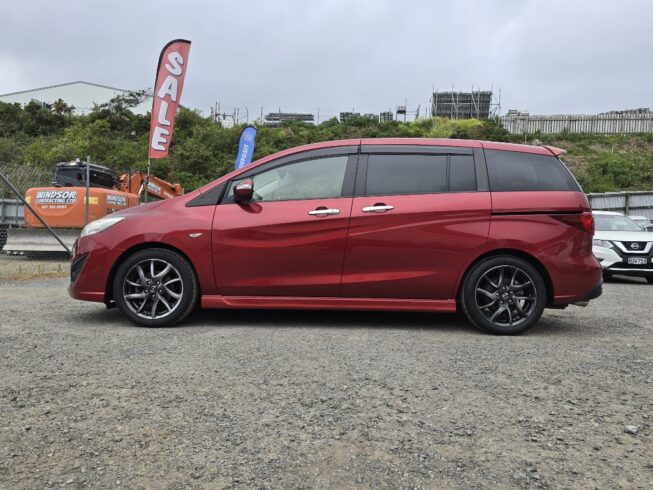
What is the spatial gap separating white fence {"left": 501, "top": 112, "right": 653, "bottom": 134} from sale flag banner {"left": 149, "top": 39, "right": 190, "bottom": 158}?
3165cm

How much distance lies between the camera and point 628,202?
23.8 metres

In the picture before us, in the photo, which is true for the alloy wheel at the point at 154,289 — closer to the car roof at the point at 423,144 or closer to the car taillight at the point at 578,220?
the car roof at the point at 423,144

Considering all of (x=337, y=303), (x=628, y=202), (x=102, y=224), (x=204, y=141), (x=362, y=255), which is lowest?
(x=337, y=303)

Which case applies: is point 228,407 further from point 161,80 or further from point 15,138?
point 15,138

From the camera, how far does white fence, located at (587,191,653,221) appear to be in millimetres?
23000

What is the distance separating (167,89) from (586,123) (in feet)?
117

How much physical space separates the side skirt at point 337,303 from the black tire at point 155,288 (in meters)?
0.21

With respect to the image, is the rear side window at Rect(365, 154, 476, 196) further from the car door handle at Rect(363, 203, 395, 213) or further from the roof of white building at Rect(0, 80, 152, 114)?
the roof of white building at Rect(0, 80, 152, 114)

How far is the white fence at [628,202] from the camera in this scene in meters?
23.0

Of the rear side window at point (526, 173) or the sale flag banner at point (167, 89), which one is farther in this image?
the sale flag banner at point (167, 89)

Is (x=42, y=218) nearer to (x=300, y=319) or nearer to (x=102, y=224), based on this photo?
(x=102, y=224)

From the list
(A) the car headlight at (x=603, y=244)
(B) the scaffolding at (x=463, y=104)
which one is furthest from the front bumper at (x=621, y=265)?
(B) the scaffolding at (x=463, y=104)

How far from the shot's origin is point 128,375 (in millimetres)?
3574

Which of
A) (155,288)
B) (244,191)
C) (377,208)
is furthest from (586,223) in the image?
(155,288)
